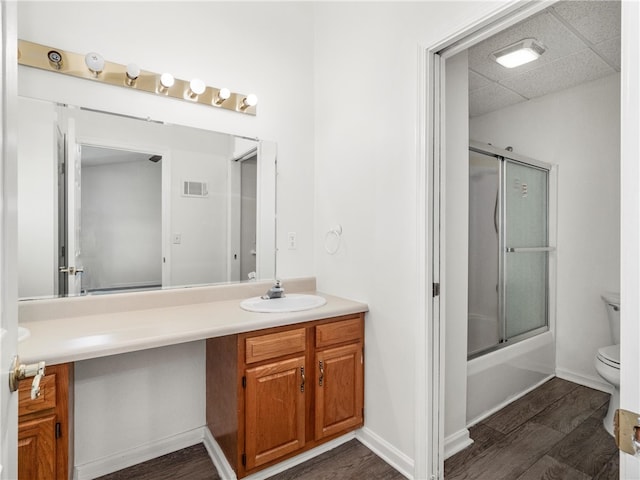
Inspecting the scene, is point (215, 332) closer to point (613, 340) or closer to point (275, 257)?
point (275, 257)

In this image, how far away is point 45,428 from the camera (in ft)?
3.97

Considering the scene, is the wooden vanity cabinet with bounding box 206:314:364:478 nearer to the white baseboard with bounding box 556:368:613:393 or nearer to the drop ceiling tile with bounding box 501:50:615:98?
the white baseboard with bounding box 556:368:613:393

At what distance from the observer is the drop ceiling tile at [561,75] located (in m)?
2.06

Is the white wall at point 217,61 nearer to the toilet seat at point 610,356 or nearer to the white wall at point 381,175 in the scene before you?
the white wall at point 381,175

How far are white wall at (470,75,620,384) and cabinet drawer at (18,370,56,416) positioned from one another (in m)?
2.75

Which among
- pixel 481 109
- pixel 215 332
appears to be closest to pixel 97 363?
pixel 215 332

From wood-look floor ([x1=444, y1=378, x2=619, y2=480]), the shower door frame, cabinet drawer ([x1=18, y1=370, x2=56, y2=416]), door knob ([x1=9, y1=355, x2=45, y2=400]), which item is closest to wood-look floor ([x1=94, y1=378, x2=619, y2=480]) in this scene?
wood-look floor ([x1=444, y1=378, x2=619, y2=480])

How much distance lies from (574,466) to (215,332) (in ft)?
6.19

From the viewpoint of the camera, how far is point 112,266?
175 centimetres

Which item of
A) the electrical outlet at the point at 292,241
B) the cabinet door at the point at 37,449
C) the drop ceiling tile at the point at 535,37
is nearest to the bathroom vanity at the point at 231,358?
the cabinet door at the point at 37,449

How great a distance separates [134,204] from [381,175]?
4.38 ft

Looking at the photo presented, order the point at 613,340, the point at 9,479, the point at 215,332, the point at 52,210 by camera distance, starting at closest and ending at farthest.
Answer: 1. the point at 9,479
2. the point at 215,332
3. the point at 52,210
4. the point at 613,340

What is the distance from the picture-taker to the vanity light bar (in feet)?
5.16

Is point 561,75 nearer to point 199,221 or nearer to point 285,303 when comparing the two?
point 285,303
